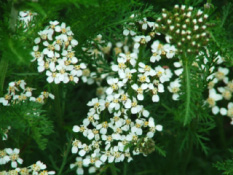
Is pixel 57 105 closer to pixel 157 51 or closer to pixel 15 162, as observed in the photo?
pixel 15 162

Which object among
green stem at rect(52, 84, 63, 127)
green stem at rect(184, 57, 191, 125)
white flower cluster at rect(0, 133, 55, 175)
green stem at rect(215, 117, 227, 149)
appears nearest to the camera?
green stem at rect(184, 57, 191, 125)

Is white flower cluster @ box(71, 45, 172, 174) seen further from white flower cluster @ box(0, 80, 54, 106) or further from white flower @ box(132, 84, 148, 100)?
white flower cluster @ box(0, 80, 54, 106)

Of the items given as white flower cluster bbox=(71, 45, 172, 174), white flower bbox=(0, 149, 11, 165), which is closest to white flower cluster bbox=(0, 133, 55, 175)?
white flower bbox=(0, 149, 11, 165)

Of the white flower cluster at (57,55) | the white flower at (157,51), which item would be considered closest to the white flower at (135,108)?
the white flower at (157,51)

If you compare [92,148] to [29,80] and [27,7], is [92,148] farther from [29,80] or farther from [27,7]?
[27,7]

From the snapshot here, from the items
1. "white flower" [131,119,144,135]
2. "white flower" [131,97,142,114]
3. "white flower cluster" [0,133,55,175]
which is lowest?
"white flower cluster" [0,133,55,175]

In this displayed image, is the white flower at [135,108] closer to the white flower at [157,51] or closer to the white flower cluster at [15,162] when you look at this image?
the white flower at [157,51]
